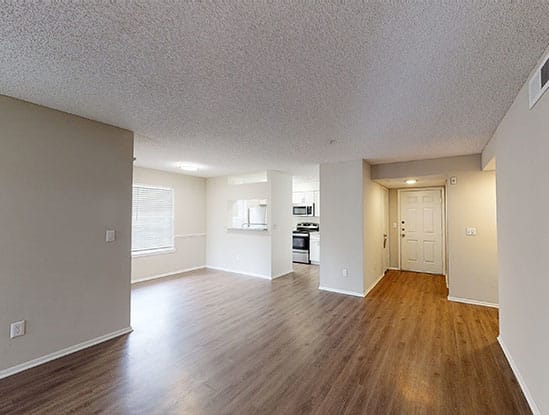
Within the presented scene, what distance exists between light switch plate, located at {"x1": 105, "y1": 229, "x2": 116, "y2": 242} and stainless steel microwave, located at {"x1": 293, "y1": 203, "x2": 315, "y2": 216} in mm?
5757

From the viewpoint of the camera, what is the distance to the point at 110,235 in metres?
3.10

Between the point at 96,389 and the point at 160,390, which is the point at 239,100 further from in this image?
the point at 96,389

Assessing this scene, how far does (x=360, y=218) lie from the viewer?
4617mm

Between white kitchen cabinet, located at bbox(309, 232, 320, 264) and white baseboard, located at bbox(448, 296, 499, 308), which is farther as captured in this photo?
white kitchen cabinet, located at bbox(309, 232, 320, 264)

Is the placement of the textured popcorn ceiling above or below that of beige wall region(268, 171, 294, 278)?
above

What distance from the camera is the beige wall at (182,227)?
5.72 metres

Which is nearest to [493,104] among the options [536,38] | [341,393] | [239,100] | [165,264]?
[536,38]

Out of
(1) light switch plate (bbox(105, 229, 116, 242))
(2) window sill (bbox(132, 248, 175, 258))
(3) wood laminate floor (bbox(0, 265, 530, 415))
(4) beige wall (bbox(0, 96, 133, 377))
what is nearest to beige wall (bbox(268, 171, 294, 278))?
(3) wood laminate floor (bbox(0, 265, 530, 415))

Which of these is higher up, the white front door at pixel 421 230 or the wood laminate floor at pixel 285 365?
the white front door at pixel 421 230

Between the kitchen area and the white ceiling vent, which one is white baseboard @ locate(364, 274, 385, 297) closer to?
the kitchen area

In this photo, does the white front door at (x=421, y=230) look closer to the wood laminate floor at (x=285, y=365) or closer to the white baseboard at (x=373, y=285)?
the white baseboard at (x=373, y=285)

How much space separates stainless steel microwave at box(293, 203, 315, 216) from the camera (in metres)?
8.08

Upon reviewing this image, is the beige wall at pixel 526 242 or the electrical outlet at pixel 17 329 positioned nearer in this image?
the beige wall at pixel 526 242

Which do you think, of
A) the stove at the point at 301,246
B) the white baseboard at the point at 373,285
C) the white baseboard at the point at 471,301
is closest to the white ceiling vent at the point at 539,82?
the white baseboard at the point at 471,301
